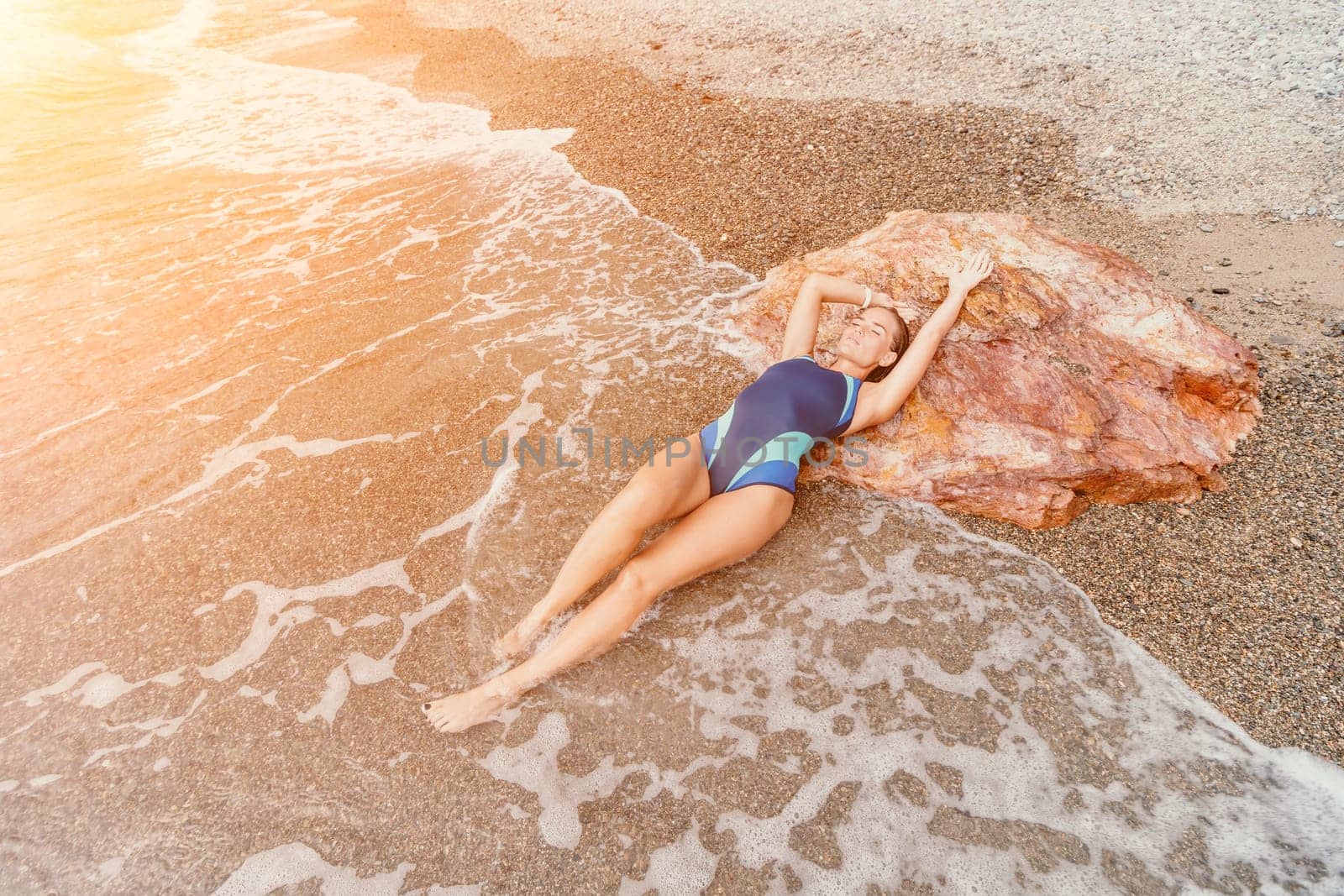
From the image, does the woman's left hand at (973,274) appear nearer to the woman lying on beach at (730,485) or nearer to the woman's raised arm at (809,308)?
the woman lying on beach at (730,485)

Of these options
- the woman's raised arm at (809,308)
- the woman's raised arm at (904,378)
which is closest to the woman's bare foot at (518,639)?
the woman's raised arm at (904,378)

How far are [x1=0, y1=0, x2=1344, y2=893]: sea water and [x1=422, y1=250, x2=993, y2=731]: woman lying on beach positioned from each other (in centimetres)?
20

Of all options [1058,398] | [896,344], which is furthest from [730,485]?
[1058,398]

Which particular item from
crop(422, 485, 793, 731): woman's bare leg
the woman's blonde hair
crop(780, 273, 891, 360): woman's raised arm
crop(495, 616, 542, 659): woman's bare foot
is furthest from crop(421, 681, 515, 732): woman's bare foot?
the woman's blonde hair

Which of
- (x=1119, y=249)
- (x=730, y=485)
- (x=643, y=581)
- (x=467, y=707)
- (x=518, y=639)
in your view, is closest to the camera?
(x=467, y=707)

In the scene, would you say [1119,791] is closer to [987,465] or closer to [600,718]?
[987,465]

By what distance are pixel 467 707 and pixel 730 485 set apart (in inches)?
77.7

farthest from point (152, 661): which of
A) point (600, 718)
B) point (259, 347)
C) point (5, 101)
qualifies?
point (5, 101)

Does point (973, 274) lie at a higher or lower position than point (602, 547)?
higher

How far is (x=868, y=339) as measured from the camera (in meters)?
4.68

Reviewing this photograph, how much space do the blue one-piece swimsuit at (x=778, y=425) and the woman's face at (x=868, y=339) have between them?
28cm

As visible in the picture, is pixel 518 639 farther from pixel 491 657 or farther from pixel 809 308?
pixel 809 308

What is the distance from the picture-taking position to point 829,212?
24.1ft

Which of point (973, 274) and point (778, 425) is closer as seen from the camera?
point (778, 425)
